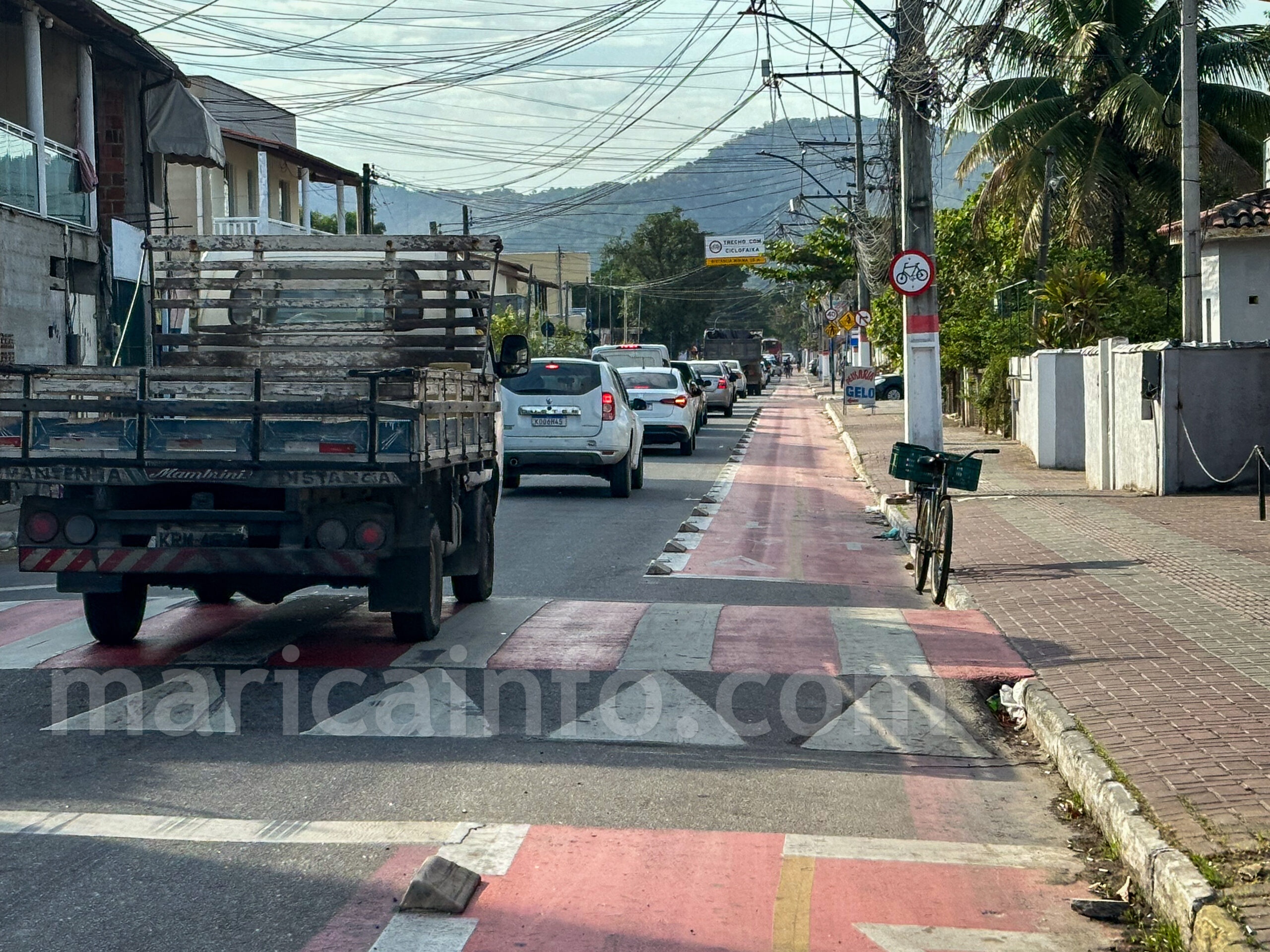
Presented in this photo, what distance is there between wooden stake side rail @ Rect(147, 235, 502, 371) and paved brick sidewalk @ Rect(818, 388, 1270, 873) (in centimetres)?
438

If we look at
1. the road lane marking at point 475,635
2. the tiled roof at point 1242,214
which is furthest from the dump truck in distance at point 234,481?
the tiled roof at point 1242,214

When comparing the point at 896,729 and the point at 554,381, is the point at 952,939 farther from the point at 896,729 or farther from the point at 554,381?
Answer: the point at 554,381

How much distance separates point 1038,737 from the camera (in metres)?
7.17

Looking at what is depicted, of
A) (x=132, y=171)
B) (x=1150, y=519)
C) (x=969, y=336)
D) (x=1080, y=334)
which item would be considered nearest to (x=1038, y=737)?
(x=1150, y=519)

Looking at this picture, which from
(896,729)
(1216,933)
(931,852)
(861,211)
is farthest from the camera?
(861,211)

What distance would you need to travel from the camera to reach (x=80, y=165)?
80.2ft

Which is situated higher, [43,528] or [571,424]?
[571,424]

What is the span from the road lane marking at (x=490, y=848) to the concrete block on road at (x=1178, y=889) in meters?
2.17

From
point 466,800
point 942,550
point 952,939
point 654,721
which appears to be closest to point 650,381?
point 942,550

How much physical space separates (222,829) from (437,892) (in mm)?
1249

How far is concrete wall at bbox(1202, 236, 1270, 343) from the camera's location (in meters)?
25.7

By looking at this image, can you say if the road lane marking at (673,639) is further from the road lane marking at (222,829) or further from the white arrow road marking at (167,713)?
the road lane marking at (222,829)

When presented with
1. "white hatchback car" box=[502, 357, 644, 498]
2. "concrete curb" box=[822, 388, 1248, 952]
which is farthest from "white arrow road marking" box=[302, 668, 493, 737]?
"white hatchback car" box=[502, 357, 644, 498]

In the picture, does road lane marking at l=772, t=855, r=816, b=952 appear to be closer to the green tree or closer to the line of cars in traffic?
the line of cars in traffic
